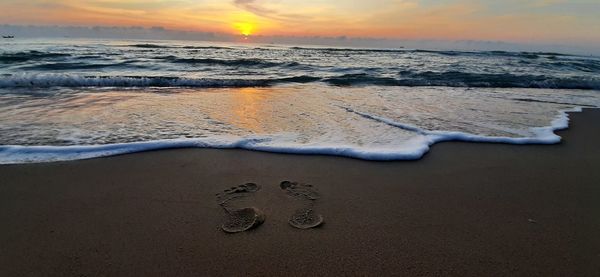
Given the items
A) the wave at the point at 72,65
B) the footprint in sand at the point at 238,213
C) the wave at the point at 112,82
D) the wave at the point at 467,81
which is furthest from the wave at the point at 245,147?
the wave at the point at 72,65

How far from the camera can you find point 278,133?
16.3 ft

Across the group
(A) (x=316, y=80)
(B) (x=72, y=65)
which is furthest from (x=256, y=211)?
(B) (x=72, y=65)

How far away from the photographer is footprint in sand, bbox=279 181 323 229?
262cm

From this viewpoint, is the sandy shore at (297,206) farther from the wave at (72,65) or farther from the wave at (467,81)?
the wave at (72,65)

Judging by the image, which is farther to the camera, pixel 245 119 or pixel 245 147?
pixel 245 119

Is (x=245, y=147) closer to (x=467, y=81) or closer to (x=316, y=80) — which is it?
(x=316, y=80)

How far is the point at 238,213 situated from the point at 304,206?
1.80 feet

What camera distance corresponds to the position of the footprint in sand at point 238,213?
256cm

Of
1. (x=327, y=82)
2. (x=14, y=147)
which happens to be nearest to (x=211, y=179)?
(x=14, y=147)

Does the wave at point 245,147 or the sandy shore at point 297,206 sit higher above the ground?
the wave at point 245,147

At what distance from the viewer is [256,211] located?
108 inches

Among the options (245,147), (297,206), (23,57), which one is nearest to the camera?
(297,206)

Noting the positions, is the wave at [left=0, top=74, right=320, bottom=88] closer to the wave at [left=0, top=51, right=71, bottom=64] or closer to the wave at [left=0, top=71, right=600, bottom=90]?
the wave at [left=0, top=71, right=600, bottom=90]

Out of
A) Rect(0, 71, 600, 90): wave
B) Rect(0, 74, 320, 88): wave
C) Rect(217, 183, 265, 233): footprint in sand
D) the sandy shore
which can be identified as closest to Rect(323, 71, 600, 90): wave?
Rect(0, 71, 600, 90): wave
